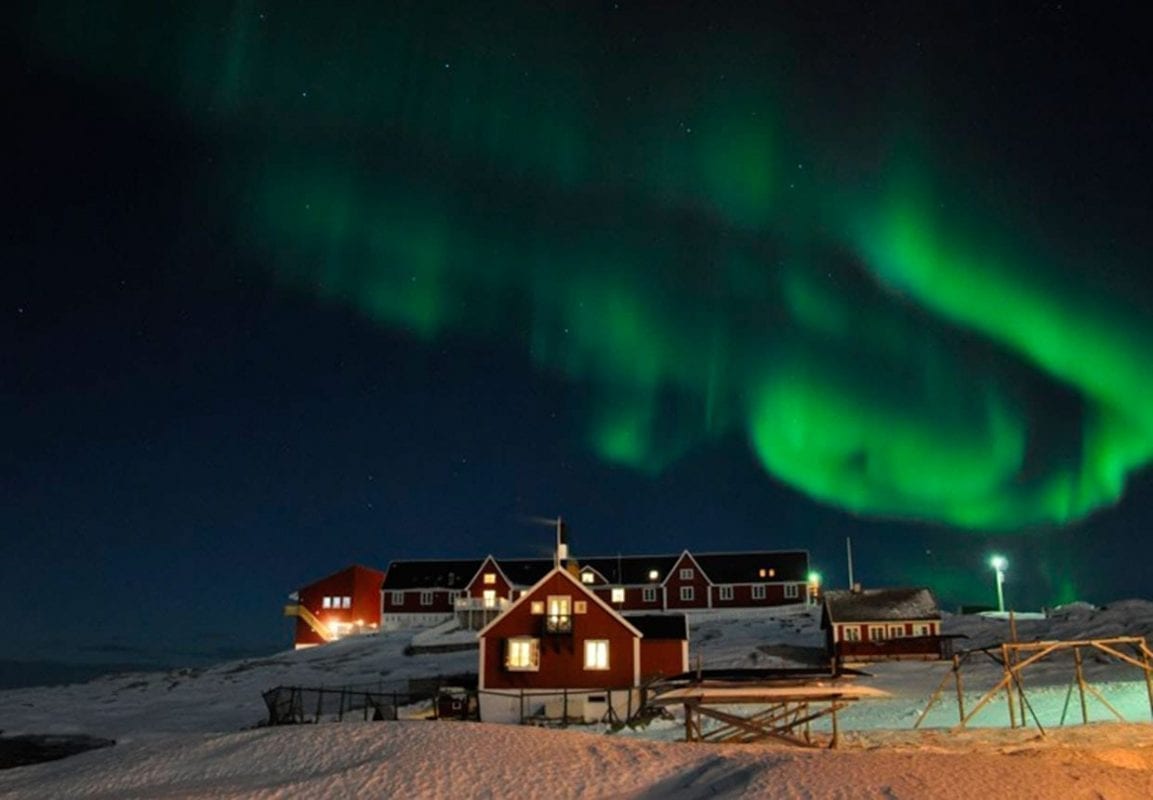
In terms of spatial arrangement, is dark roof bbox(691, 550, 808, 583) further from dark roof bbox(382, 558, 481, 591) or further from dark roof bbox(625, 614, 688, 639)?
dark roof bbox(625, 614, 688, 639)

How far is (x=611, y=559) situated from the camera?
104375 millimetres

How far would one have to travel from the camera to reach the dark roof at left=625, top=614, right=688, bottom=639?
56562 mm

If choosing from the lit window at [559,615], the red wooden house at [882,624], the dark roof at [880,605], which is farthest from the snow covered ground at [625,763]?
the dark roof at [880,605]

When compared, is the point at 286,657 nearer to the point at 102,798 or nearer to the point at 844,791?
the point at 102,798

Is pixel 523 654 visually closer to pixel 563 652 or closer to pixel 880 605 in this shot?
pixel 563 652

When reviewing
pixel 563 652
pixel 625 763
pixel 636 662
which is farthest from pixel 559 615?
pixel 625 763

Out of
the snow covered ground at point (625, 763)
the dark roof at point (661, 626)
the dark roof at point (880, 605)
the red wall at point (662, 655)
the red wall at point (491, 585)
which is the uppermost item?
the red wall at point (491, 585)

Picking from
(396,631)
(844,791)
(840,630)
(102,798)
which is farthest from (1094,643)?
(396,631)

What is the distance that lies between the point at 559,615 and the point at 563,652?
1.92 metres

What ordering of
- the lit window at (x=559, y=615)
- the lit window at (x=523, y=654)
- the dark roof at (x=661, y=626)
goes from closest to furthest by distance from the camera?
1. the lit window at (x=523, y=654)
2. the lit window at (x=559, y=615)
3. the dark roof at (x=661, y=626)

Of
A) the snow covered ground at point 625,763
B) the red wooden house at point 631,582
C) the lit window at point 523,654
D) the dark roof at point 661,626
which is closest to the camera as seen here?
the snow covered ground at point 625,763

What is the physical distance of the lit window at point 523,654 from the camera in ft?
176

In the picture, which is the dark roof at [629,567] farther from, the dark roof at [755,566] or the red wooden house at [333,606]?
the red wooden house at [333,606]

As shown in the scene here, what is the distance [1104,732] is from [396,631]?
225 ft
